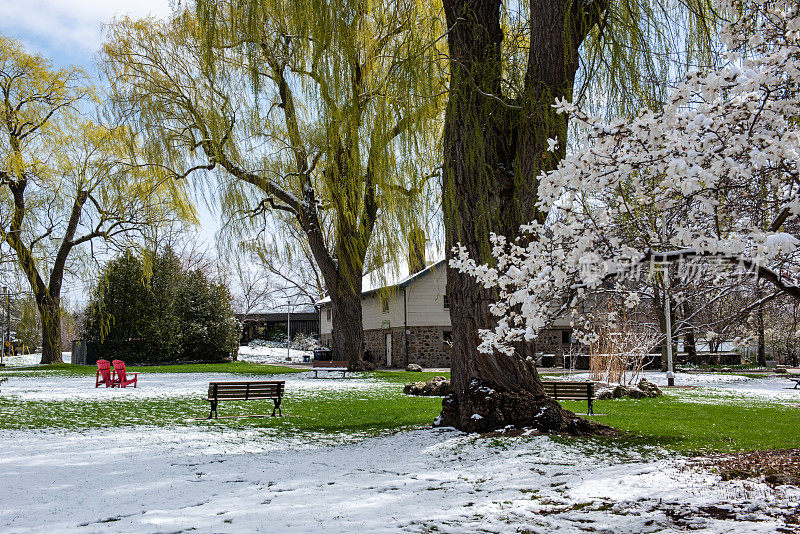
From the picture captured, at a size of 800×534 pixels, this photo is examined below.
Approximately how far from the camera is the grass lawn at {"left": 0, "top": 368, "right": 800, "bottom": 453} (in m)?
Answer: 8.57

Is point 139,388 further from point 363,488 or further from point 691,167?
point 691,167

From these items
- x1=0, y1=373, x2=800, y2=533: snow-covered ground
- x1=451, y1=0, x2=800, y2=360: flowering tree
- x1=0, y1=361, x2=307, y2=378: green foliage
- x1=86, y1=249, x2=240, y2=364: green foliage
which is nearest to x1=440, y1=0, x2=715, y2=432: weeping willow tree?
x1=0, y1=373, x2=800, y2=533: snow-covered ground

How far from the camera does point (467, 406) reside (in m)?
8.41

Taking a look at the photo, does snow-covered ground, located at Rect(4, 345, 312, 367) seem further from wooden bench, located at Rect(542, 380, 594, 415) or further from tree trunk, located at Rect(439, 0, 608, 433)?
tree trunk, located at Rect(439, 0, 608, 433)

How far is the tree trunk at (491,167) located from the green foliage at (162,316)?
23.6 metres

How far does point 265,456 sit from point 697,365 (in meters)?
28.0

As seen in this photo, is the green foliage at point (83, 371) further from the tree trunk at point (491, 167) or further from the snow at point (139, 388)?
the tree trunk at point (491, 167)

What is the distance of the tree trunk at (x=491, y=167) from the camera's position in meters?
7.36

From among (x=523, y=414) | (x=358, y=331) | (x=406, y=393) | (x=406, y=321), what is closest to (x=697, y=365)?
(x=406, y=321)

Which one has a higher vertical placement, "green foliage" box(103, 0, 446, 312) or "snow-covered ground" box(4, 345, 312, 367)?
"green foliage" box(103, 0, 446, 312)

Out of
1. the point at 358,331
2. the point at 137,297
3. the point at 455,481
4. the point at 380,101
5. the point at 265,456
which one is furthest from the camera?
the point at 137,297

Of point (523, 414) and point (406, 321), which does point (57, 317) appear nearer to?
point (406, 321)

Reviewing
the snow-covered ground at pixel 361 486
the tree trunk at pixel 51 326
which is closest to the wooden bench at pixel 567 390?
the snow-covered ground at pixel 361 486

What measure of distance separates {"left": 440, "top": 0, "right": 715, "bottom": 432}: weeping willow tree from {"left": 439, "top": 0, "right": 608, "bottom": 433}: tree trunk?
1 centimetres
